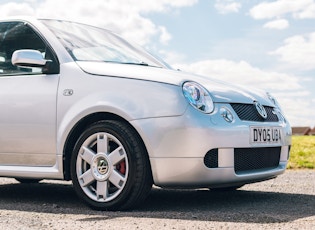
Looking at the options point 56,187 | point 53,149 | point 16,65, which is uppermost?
point 16,65

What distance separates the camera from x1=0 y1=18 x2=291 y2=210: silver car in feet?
15.0

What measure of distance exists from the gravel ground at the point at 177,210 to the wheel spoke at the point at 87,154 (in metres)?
0.41

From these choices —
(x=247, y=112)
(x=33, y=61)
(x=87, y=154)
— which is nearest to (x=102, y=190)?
(x=87, y=154)

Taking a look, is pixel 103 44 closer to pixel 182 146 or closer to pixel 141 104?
pixel 141 104

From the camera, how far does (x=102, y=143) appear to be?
187 inches

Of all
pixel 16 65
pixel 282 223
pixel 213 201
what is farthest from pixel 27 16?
pixel 282 223

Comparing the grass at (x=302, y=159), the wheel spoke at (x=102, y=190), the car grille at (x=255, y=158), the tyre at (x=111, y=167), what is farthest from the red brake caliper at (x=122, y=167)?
the grass at (x=302, y=159)

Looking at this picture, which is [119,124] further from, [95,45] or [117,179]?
[95,45]

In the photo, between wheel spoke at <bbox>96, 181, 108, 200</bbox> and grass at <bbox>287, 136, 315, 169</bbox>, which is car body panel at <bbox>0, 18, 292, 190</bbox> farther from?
grass at <bbox>287, 136, 315, 169</bbox>

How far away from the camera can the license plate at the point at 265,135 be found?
192 inches

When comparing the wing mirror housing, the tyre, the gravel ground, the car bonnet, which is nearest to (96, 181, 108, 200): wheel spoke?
the tyre

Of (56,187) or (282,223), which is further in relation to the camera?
(56,187)

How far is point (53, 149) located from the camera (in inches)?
199

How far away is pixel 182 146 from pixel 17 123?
5.19 feet
